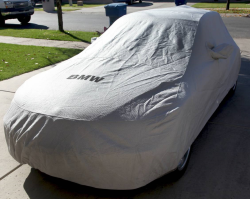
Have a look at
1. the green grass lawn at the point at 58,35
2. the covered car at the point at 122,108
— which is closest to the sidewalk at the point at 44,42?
the green grass lawn at the point at 58,35

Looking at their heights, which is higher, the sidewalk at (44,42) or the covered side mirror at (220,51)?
the covered side mirror at (220,51)

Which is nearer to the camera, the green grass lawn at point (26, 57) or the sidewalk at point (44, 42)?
the green grass lawn at point (26, 57)

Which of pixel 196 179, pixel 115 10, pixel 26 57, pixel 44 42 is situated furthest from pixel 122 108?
pixel 44 42

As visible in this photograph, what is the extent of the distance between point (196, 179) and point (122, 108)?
117 cm

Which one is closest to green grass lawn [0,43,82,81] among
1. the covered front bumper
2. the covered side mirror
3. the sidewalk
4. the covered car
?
the sidewalk

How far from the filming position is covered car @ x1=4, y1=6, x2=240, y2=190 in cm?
256

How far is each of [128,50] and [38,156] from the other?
5.44 ft

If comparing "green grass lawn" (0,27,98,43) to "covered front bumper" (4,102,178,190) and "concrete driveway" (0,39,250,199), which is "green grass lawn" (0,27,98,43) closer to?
"concrete driveway" (0,39,250,199)

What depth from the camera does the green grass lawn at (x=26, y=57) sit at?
718cm

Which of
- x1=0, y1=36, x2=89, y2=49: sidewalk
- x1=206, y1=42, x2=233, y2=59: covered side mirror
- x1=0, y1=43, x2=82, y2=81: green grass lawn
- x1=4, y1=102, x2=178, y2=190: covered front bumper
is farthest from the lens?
x1=0, y1=36, x2=89, y2=49: sidewalk

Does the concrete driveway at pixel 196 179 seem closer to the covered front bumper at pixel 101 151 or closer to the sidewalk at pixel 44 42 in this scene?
the covered front bumper at pixel 101 151

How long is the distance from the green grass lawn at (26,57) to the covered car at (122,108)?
3835 millimetres

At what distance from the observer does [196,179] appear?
10.4ft

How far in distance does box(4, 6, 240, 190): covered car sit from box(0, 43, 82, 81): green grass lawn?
12.6 feet
